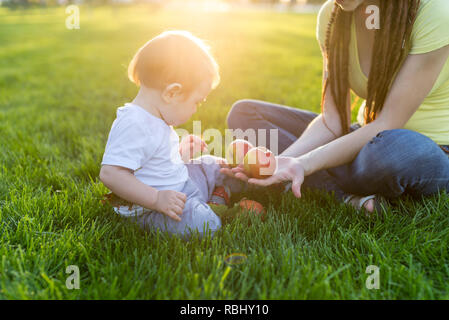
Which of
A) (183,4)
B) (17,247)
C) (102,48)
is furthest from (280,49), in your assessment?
(183,4)

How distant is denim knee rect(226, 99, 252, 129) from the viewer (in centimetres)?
265

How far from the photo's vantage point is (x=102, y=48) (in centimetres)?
1027

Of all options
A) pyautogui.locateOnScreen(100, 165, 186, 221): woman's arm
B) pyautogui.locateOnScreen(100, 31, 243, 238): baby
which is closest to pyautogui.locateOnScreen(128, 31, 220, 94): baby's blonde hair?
pyautogui.locateOnScreen(100, 31, 243, 238): baby

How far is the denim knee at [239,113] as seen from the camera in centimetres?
265

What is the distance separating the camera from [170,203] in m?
1.62

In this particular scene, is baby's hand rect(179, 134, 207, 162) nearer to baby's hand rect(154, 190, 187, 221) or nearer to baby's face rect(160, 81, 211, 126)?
baby's face rect(160, 81, 211, 126)

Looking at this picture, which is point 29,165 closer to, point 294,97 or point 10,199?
point 10,199

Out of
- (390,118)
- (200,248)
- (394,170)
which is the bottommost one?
(200,248)

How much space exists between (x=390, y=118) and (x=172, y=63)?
1.13m

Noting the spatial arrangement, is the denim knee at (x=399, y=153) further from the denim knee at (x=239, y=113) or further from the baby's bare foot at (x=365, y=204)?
the denim knee at (x=239, y=113)

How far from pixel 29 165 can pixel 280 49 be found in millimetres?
7579

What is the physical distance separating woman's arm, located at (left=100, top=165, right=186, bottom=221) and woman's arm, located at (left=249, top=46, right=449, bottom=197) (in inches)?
17.5

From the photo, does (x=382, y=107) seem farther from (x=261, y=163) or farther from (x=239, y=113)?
(x=239, y=113)

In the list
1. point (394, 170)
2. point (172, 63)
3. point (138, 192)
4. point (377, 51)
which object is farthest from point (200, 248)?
point (377, 51)
